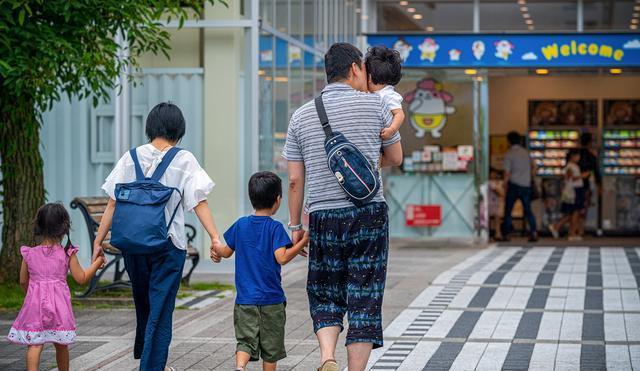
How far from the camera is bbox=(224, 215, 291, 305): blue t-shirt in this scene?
700 centimetres

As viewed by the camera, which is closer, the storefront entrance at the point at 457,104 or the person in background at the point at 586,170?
the storefront entrance at the point at 457,104

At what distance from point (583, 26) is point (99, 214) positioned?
37.4 ft

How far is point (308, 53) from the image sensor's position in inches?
702

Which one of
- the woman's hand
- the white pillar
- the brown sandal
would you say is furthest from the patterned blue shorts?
the white pillar

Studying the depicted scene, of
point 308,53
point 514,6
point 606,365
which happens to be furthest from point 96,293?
point 514,6

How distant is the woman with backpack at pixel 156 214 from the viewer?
688cm

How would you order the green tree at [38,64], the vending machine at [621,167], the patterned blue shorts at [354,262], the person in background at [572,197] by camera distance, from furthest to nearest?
the vending machine at [621,167]
the person in background at [572,197]
the green tree at [38,64]
the patterned blue shorts at [354,262]

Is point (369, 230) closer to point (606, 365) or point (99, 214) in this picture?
point (606, 365)

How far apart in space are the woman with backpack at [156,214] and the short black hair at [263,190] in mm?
277

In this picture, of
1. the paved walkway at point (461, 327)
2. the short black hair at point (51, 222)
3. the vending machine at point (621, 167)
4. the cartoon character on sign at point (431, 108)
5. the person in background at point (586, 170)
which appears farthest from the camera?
the vending machine at point (621, 167)

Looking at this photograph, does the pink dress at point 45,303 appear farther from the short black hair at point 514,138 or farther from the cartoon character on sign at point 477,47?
the short black hair at point 514,138

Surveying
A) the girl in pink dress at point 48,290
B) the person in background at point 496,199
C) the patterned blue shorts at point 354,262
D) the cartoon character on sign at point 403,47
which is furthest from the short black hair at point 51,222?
the person in background at point 496,199

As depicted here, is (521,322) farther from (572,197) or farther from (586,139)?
(586,139)

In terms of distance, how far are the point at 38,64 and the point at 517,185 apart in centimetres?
1370
